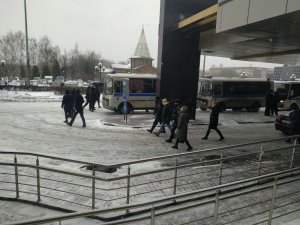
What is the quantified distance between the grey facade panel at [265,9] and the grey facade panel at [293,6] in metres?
0.14

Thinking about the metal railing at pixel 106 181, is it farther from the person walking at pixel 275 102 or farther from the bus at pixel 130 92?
the person walking at pixel 275 102

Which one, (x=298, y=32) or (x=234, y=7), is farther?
(x=298, y=32)

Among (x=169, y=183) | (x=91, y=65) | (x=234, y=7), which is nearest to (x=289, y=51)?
(x=234, y=7)

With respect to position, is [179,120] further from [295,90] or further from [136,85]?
[295,90]

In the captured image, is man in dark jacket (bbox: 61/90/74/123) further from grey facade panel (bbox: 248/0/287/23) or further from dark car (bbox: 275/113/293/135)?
dark car (bbox: 275/113/293/135)

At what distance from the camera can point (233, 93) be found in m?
24.4

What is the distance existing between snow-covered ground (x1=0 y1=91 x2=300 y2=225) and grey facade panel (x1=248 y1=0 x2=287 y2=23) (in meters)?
4.98

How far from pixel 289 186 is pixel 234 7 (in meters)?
5.84

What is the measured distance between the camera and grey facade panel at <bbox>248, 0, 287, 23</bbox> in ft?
27.0

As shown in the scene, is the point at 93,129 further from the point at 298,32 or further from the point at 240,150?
the point at 298,32

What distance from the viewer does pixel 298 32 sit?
1096cm

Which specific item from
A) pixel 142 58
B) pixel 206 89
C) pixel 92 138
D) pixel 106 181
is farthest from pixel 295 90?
pixel 142 58

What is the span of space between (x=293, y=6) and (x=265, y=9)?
0.99m

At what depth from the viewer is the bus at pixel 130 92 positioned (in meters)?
20.4
